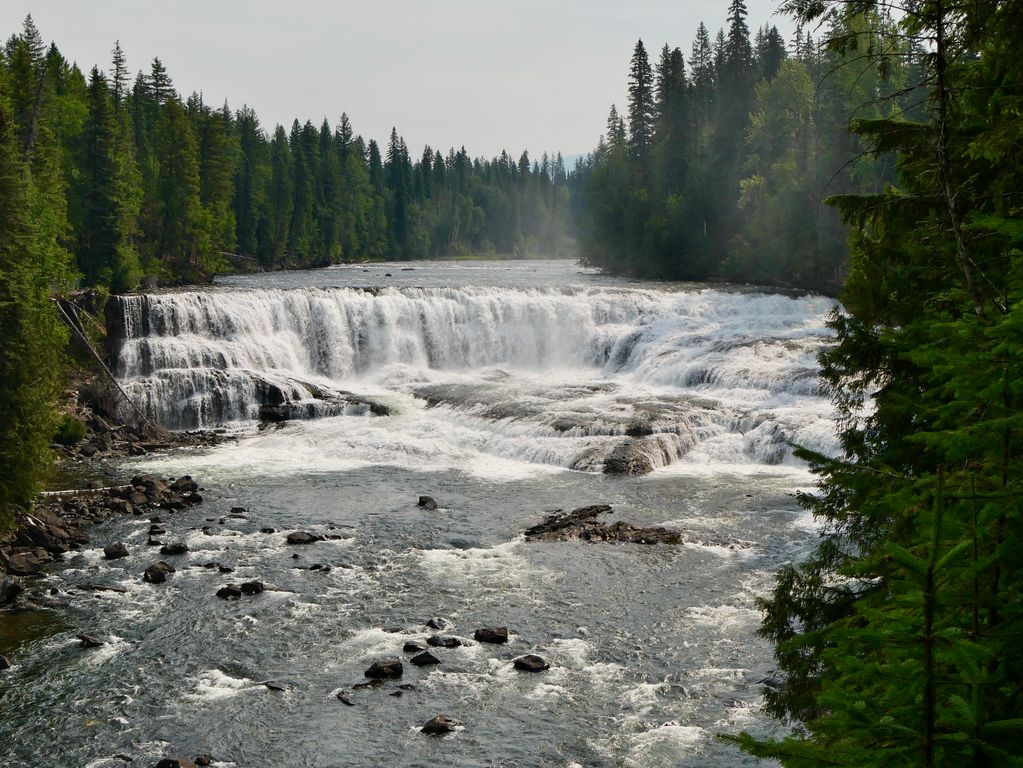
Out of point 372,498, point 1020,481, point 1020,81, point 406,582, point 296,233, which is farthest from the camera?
point 296,233

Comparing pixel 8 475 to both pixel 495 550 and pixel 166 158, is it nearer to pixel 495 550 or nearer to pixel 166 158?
pixel 495 550

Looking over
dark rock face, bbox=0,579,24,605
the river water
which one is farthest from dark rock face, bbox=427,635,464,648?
dark rock face, bbox=0,579,24,605

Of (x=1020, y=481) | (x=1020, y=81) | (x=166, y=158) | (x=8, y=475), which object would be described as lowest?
(x=8, y=475)

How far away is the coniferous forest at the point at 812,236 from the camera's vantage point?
4.00 meters

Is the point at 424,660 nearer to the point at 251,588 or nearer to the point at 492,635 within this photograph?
the point at 492,635

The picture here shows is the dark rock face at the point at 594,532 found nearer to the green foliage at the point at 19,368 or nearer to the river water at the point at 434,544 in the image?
the river water at the point at 434,544

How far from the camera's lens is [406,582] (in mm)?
20297

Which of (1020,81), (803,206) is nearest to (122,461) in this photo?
(1020,81)

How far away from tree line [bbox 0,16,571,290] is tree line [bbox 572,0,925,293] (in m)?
31.3

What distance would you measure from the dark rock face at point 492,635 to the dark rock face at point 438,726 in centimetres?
285

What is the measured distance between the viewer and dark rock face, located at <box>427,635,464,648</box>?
16969 millimetres

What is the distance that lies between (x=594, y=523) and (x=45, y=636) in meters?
12.5

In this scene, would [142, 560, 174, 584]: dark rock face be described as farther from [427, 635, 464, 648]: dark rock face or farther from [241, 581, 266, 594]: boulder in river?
[427, 635, 464, 648]: dark rock face

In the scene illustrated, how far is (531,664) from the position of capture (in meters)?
16.0
